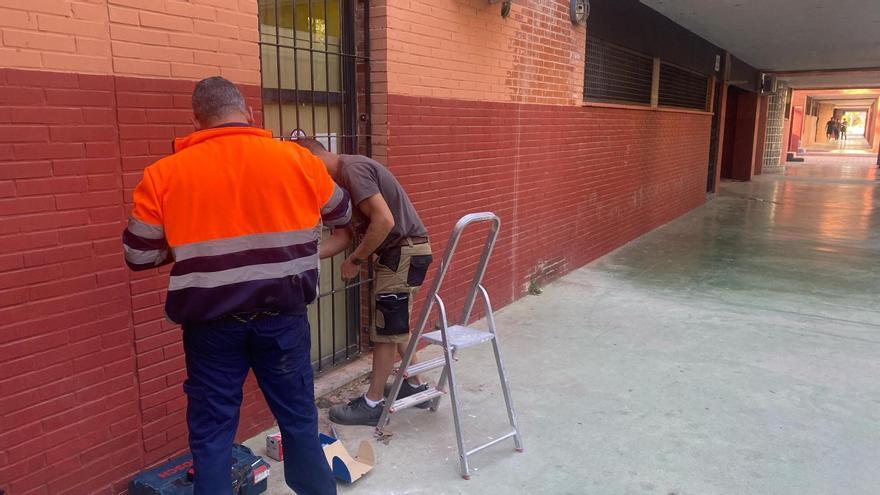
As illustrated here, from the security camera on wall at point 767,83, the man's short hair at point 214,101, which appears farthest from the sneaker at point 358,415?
the security camera on wall at point 767,83

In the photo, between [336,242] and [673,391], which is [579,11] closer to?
[673,391]

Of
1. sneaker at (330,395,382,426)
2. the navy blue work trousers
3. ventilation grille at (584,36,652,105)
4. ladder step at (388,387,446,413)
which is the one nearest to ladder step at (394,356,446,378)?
ladder step at (388,387,446,413)

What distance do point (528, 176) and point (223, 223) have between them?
14.8 ft

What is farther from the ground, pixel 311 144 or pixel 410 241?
pixel 311 144

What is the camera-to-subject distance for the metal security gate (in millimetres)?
3871

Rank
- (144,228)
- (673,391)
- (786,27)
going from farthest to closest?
(786,27), (673,391), (144,228)

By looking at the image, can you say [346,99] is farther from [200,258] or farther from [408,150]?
[200,258]

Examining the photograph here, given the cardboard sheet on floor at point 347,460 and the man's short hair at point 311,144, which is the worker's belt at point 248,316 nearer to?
the cardboard sheet on floor at point 347,460

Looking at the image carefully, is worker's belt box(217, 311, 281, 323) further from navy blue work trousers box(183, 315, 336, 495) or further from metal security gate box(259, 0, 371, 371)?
metal security gate box(259, 0, 371, 371)

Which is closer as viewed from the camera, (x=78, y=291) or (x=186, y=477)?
(x=78, y=291)

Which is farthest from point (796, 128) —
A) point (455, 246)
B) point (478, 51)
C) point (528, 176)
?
point (455, 246)

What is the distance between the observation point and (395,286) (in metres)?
3.71

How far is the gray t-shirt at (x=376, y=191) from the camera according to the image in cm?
336

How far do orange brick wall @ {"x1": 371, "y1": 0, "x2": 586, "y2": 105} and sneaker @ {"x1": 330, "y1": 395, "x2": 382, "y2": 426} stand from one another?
2095 millimetres
